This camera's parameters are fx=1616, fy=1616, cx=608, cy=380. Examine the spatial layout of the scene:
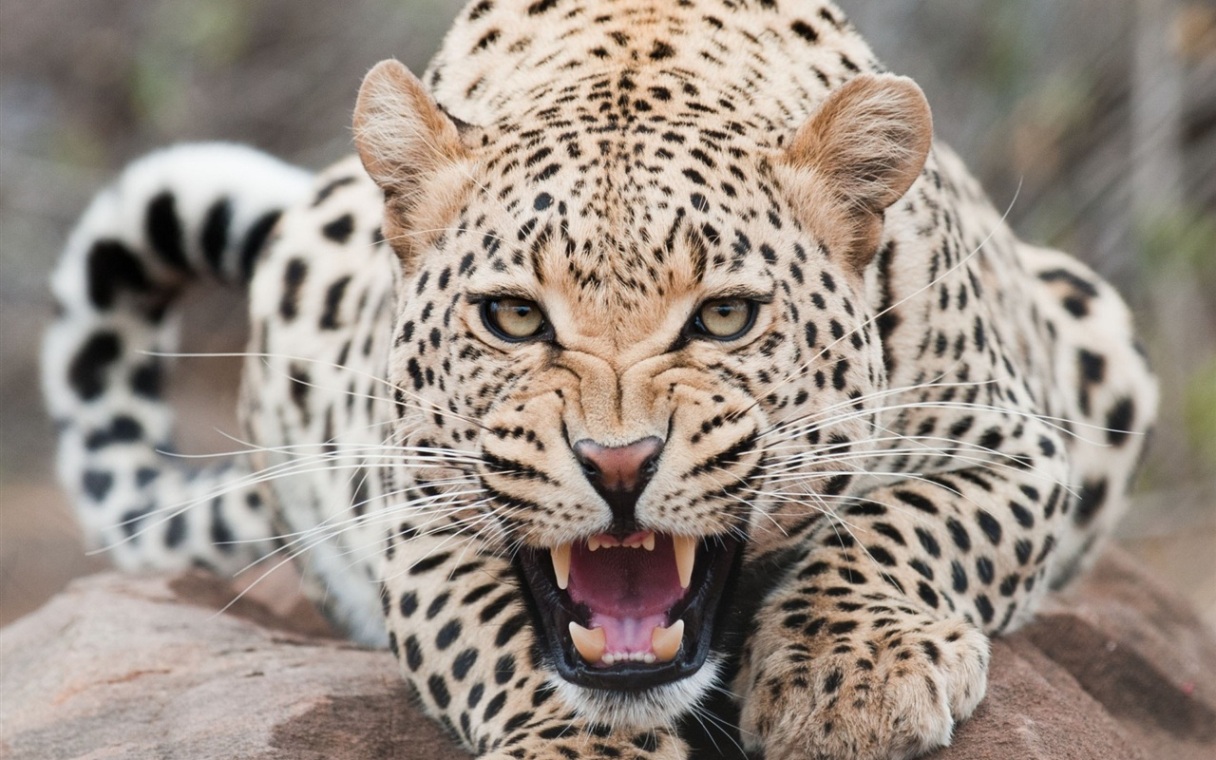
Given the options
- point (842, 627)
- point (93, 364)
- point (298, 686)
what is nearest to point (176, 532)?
point (93, 364)

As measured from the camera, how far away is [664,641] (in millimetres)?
4141

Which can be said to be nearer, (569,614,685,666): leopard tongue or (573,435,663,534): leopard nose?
(573,435,663,534): leopard nose

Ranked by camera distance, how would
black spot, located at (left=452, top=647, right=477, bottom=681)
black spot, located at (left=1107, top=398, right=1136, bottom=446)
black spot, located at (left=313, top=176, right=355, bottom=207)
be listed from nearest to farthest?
black spot, located at (left=452, top=647, right=477, bottom=681)
black spot, located at (left=1107, top=398, right=1136, bottom=446)
black spot, located at (left=313, top=176, right=355, bottom=207)

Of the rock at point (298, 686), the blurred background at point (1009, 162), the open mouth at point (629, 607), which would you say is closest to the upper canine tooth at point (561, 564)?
the open mouth at point (629, 607)

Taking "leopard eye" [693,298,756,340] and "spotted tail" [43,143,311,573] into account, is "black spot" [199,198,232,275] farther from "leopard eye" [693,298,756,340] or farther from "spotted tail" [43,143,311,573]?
"leopard eye" [693,298,756,340]

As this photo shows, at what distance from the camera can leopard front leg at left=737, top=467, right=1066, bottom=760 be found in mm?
4227

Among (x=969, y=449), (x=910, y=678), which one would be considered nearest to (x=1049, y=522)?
(x=969, y=449)

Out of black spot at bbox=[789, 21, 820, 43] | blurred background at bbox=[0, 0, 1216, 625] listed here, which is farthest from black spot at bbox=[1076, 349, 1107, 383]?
blurred background at bbox=[0, 0, 1216, 625]

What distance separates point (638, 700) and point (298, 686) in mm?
1481

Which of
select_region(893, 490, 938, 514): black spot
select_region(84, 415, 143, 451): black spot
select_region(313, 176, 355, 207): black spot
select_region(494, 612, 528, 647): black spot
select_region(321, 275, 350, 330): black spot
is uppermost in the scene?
select_region(313, 176, 355, 207): black spot

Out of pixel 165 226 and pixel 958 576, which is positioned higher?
pixel 165 226

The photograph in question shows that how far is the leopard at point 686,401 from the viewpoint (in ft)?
13.5

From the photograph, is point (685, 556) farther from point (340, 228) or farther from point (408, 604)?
point (340, 228)

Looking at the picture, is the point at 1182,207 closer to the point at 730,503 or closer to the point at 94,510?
the point at 94,510
